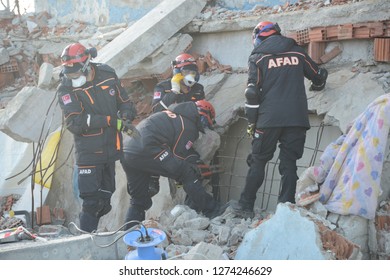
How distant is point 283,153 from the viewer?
18.9 ft

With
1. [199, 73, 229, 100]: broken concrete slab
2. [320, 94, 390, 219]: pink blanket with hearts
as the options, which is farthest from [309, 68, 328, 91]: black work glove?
[199, 73, 229, 100]: broken concrete slab

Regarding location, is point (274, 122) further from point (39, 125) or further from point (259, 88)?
point (39, 125)

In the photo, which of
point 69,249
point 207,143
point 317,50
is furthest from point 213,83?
point 69,249

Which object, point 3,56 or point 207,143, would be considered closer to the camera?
point 207,143

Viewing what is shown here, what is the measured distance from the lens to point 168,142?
6.20 metres

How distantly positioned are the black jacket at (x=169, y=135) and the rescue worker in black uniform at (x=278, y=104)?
0.74 metres

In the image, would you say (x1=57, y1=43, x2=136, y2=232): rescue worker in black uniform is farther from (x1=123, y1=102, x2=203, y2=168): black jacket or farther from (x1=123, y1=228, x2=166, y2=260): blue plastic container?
(x1=123, y1=228, x2=166, y2=260): blue plastic container

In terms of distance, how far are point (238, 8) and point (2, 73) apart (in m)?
6.42

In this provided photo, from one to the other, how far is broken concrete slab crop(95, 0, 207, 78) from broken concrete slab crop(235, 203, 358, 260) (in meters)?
3.84

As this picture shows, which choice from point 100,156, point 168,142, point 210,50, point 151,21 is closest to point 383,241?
point 168,142

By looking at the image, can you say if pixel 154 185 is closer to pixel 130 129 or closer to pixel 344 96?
pixel 130 129

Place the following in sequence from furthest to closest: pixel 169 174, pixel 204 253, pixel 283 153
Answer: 1. pixel 169 174
2. pixel 283 153
3. pixel 204 253

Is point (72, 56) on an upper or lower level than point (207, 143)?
upper

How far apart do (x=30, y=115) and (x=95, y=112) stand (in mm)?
1400
